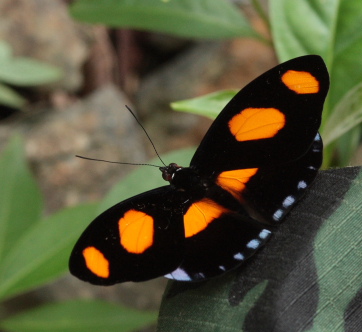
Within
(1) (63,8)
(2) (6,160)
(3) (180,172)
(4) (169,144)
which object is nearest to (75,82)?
(1) (63,8)

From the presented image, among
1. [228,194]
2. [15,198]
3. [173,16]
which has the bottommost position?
[15,198]

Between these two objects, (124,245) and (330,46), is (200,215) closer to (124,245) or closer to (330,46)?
(124,245)

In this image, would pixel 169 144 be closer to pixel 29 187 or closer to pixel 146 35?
pixel 146 35

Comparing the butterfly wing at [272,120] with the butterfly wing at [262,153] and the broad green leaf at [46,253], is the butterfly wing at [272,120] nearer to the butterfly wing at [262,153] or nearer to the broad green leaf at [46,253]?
the butterfly wing at [262,153]

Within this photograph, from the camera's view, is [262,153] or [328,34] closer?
[262,153]

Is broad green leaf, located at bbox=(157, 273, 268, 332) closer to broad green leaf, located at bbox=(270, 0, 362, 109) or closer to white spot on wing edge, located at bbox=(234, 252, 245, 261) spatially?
white spot on wing edge, located at bbox=(234, 252, 245, 261)

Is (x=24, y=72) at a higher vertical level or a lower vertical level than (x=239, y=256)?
lower

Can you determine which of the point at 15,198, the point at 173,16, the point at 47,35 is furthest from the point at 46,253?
the point at 47,35

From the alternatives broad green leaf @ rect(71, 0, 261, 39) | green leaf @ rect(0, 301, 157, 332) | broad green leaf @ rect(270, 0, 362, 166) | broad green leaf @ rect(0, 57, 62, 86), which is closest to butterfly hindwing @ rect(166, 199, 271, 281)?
broad green leaf @ rect(270, 0, 362, 166)
